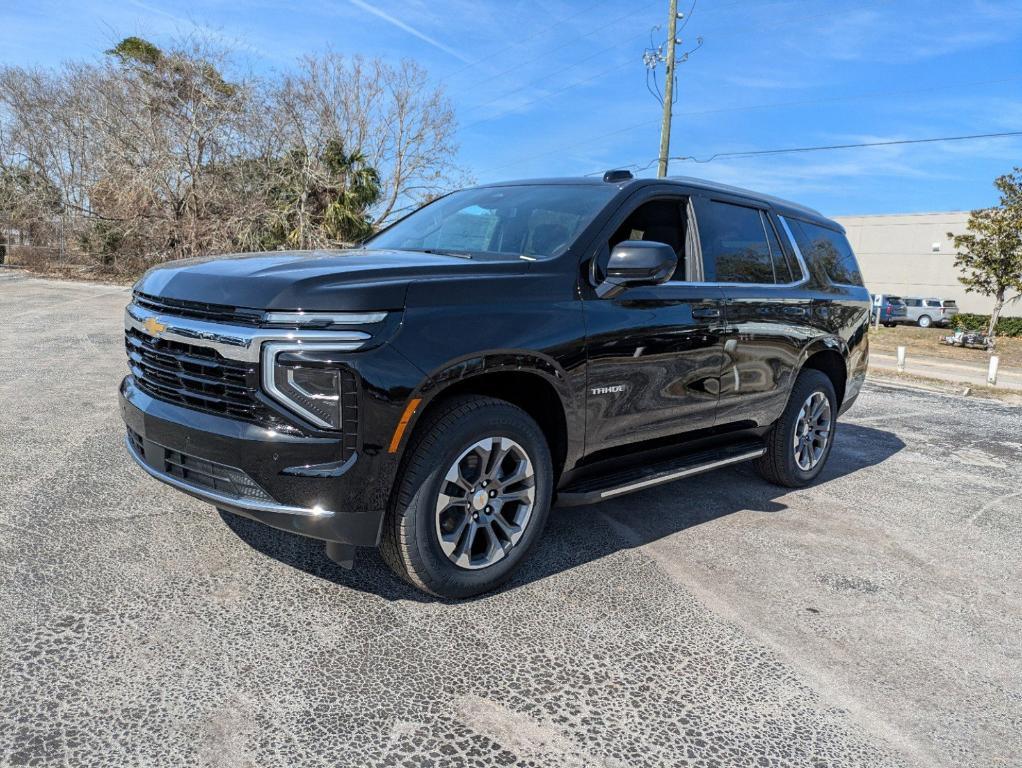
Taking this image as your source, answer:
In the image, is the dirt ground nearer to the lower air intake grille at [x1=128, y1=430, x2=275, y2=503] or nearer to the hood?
the hood

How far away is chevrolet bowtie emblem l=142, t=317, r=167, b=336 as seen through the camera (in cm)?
303

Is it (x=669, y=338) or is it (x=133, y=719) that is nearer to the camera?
(x=133, y=719)

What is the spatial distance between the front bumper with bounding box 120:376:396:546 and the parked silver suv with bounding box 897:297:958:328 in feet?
144

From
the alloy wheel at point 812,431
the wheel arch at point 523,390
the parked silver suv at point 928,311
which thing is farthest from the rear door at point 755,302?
the parked silver suv at point 928,311

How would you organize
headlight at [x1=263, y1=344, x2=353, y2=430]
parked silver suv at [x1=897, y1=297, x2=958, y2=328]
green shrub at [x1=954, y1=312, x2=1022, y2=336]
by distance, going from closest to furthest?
1. headlight at [x1=263, y1=344, x2=353, y2=430]
2. green shrub at [x1=954, y1=312, x2=1022, y2=336]
3. parked silver suv at [x1=897, y1=297, x2=958, y2=328]

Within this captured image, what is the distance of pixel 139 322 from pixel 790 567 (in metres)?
3.41

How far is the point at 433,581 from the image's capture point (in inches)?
121

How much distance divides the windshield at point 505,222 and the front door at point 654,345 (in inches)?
8.8

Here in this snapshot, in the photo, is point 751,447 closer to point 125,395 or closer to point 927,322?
point 125,395

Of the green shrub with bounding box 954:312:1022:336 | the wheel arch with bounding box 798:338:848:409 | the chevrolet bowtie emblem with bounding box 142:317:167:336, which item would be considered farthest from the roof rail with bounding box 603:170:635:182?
the green shrub with bounding box 954:312:1022:336

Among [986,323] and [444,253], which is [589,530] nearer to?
[444,253]

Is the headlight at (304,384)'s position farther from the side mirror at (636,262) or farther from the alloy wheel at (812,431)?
the alloy wheel at (812,431)

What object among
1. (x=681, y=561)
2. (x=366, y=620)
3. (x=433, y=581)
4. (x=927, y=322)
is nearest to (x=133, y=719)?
(x=366, y=620)

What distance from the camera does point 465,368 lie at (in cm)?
295
